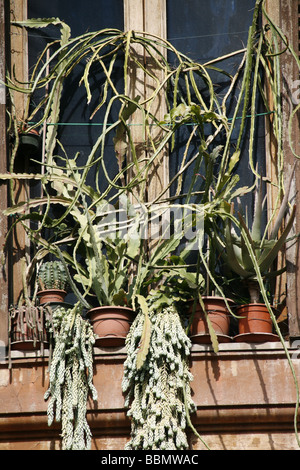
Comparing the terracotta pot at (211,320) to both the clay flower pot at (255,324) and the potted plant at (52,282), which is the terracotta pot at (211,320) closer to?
the clay flower pot at (255,324)

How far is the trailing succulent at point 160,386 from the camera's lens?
19.5 feet

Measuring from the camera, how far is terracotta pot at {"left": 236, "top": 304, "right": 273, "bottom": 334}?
6.30 metres

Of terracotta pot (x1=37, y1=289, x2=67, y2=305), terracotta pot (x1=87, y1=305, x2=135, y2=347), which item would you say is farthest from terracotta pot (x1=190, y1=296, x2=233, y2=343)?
terracotta pot (x1=37, y1=289, x2=67, y2=305)

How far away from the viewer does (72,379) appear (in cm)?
618

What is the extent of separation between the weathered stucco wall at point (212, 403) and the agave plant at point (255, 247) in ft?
1.46

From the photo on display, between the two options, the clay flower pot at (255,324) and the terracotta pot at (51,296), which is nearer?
the clay flower pot at (255,324)

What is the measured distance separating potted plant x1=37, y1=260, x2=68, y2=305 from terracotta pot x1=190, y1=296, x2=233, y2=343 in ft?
2.47

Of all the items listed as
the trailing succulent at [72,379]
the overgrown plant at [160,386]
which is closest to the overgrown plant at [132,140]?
the overgrown plant at [160,386]

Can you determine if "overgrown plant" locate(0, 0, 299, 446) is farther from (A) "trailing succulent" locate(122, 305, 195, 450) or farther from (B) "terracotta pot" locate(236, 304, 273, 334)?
(B) "terracotta pot" locate(236, 304, 273, 334)

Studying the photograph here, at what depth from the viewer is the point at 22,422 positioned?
20.2 feet

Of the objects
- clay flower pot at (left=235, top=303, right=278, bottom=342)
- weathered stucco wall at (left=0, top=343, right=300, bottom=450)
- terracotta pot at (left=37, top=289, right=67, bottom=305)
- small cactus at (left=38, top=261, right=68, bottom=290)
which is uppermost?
small cactus at (left=38, top=261, right=68, bottom=290)

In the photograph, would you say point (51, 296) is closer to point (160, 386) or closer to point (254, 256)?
point (160, 386)

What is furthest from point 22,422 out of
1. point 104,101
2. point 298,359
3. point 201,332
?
point 104,101

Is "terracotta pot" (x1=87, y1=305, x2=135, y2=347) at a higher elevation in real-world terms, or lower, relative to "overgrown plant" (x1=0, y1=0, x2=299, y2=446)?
lower
